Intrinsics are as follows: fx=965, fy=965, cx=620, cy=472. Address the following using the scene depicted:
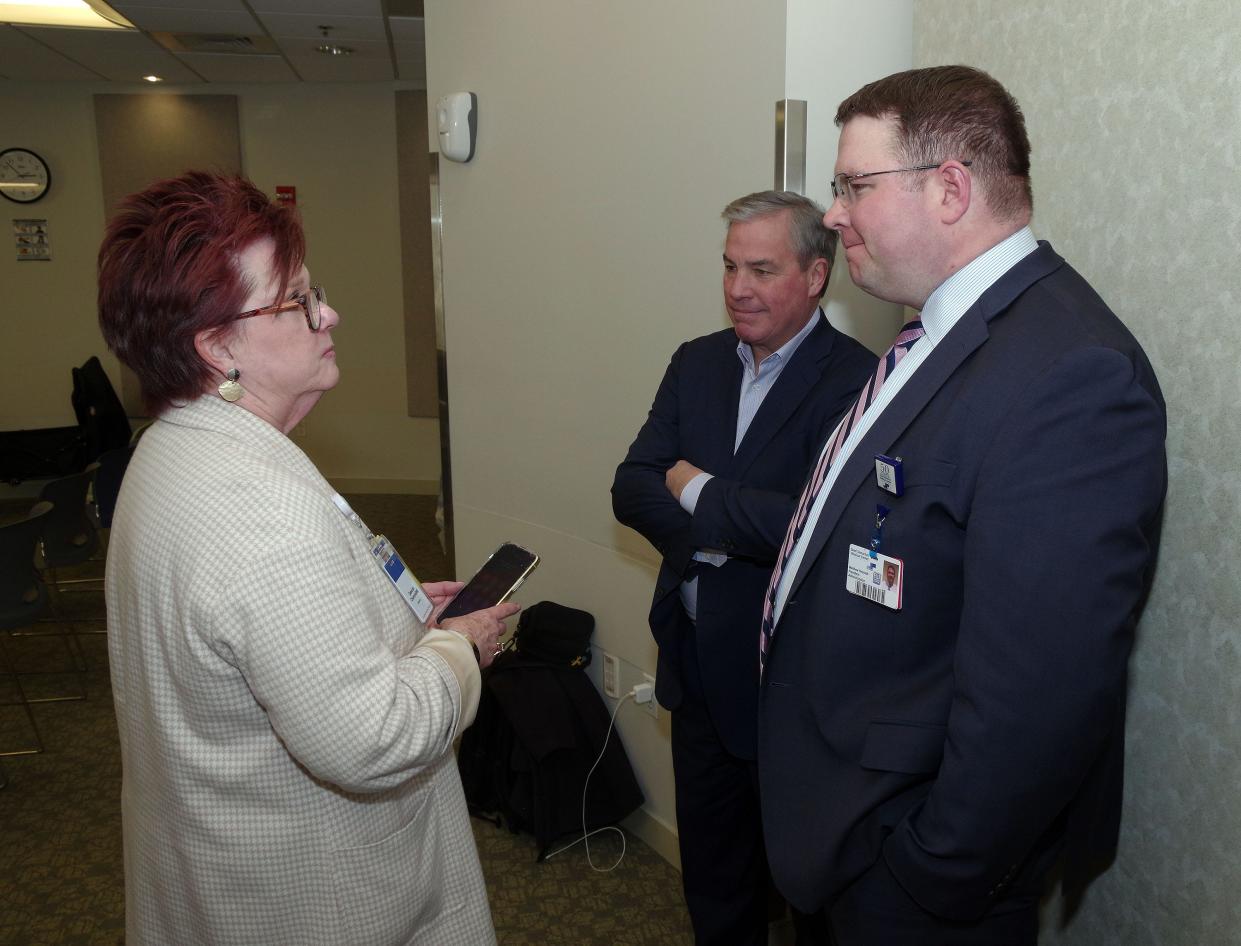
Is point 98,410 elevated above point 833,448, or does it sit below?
below

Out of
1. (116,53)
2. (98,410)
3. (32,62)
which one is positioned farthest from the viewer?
(98,410)

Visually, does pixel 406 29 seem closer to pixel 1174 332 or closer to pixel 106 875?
pixel 106 875

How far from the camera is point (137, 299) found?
126cm

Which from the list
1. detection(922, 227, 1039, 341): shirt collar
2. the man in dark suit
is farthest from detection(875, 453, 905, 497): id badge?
detection(922, 227, 1039, 341): shirt collar

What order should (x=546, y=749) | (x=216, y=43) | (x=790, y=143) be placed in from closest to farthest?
1. (x=790, y=143)
2. (x=546, y=749)
3. (x=216, y=43)

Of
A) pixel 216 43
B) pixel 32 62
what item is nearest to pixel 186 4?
pixel 216 43

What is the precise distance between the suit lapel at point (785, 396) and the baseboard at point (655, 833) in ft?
4.65

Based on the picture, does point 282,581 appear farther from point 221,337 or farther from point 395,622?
point 221,337

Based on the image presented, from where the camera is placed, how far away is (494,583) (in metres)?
1.72

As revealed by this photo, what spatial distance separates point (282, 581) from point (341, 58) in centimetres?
641

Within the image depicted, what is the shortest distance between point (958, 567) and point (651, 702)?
5.89 ft

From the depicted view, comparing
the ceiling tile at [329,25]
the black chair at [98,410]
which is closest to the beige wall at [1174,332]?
the ceiling tile at [329,25]

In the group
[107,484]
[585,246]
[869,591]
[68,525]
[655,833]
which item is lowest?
[655,833]

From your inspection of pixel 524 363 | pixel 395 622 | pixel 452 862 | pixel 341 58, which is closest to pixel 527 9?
pixel 524 363
